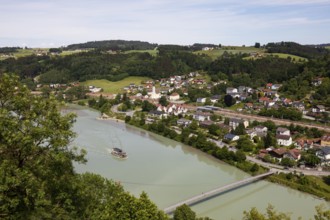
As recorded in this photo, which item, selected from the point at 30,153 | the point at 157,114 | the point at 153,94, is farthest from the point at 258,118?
the point at 30,153

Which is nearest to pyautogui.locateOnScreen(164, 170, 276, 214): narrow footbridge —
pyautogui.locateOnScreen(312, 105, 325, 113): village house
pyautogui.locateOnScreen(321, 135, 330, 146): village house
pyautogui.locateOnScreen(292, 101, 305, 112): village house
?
pyautogui.locateOnScreen(321, 135, 330, 146): village house

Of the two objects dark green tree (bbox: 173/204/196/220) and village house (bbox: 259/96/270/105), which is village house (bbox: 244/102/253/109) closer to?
village house (bbox: 259/96/270/105)

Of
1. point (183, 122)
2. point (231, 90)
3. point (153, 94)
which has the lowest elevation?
point (183, 122)

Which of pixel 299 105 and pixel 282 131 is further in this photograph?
pixel 299 105

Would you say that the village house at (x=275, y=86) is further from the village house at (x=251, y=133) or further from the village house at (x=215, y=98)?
the village house at (x=251, y=133)

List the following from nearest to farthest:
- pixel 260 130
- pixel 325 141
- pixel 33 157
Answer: pixel 33 157 → pixel 325 141 → pixel 260 130

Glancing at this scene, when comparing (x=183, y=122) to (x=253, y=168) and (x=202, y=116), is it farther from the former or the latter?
(x=253, y=168)
